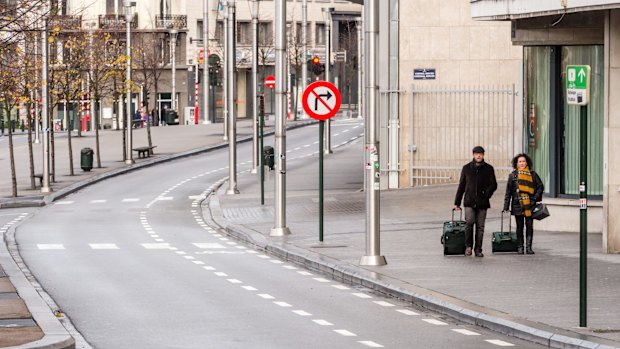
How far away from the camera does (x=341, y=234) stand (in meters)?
31.1

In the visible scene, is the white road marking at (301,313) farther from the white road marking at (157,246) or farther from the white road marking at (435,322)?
the white road marking at (157,246)

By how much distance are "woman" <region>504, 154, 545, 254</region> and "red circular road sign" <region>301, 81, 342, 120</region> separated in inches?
178

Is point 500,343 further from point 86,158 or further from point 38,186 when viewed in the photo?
point 86,158

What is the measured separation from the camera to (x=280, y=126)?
104ft

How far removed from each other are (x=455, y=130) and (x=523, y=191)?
17760 millimetres

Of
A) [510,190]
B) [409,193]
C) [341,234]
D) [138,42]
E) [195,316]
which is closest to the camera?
[195,316]

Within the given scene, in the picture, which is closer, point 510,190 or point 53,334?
point 53,334

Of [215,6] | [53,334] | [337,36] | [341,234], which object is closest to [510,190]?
[341,234]

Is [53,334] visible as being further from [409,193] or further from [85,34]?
[85,34]

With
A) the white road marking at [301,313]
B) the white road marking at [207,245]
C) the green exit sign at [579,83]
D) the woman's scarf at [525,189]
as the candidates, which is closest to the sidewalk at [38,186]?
the white road marking at [301,313]

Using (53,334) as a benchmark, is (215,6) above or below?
above

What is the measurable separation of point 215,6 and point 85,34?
152 feet

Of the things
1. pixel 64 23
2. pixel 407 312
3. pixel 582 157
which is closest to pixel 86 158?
pixel 64 23

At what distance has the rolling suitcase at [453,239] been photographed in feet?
83.9
